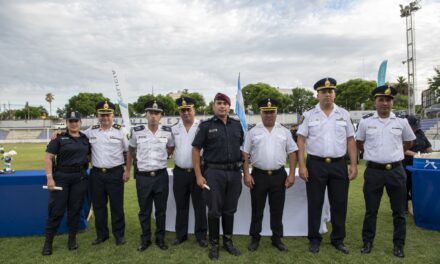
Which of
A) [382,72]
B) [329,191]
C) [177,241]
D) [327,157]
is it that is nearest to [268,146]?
[327,157]

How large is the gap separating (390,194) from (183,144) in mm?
2484

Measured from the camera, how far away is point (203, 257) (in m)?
3.66

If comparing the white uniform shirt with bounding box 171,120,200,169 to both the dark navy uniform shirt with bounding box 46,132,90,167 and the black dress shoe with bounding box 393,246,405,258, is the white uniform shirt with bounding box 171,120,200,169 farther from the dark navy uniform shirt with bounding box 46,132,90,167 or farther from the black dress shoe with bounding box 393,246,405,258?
the black dress shoe with bounding box 393,246,405,258

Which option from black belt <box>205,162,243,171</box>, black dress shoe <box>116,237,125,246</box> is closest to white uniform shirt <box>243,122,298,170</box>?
black belt <box>205,162,243,171</box>

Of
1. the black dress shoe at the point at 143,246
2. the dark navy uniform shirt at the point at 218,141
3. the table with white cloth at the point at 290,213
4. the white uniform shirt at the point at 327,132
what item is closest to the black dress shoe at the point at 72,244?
the black dress shoe at the point at 143,246

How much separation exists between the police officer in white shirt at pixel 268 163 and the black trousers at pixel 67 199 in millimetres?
2024

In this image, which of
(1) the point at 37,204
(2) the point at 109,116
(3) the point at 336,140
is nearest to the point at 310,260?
(3) the point at 336,140

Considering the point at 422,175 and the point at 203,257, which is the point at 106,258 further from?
the point at 422,175

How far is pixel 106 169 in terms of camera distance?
4.04 m

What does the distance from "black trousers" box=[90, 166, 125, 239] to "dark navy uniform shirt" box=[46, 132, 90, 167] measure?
290mm

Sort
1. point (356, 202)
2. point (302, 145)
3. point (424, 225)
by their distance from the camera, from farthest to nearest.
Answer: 1. point (356, 202)
2. point (424, 225)
3. point (302, 145)

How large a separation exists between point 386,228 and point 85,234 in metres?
4.27

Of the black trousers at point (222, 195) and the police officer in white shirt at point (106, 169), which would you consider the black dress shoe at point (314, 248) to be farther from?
the police officer in white shirt at point (106, 169)

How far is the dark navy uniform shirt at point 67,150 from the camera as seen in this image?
3826 millimetres
